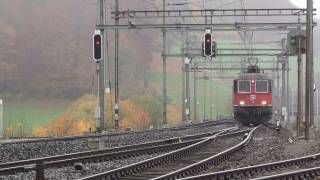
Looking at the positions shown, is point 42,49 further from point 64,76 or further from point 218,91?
point 218,91

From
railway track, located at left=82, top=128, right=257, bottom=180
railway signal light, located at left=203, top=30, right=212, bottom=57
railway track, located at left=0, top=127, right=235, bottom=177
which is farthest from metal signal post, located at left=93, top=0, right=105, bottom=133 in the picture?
railway track, located at left=82, top=128, right=257, bottom=180

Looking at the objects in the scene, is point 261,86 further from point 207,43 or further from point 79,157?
point 79,157

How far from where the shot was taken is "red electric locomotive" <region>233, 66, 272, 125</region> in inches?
1459

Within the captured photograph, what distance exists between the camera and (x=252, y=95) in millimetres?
37094

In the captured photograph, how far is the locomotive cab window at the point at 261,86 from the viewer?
37.1 m

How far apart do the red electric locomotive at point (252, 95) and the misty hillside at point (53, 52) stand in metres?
47.9

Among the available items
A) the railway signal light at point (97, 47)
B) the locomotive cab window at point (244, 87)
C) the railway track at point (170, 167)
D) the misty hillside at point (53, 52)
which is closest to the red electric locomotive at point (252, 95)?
the locomotive cab window at point (244, 87)

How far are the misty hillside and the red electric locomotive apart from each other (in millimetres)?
47903

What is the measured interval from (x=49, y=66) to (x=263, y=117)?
2310 inches

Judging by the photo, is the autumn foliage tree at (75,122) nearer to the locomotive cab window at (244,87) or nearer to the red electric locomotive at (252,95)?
the red electric locomotive at (252,95)

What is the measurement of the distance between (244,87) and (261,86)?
3.34 ft

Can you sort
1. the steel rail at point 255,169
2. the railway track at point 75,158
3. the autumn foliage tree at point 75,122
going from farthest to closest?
the autumn foliage tree at point 75,122 → the railway track at point 75,158 → the steel rail at point 255,169

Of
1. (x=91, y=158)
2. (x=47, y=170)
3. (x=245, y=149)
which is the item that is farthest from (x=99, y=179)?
(x=245, y=149)

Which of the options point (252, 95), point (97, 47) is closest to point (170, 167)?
point (97, 47)
